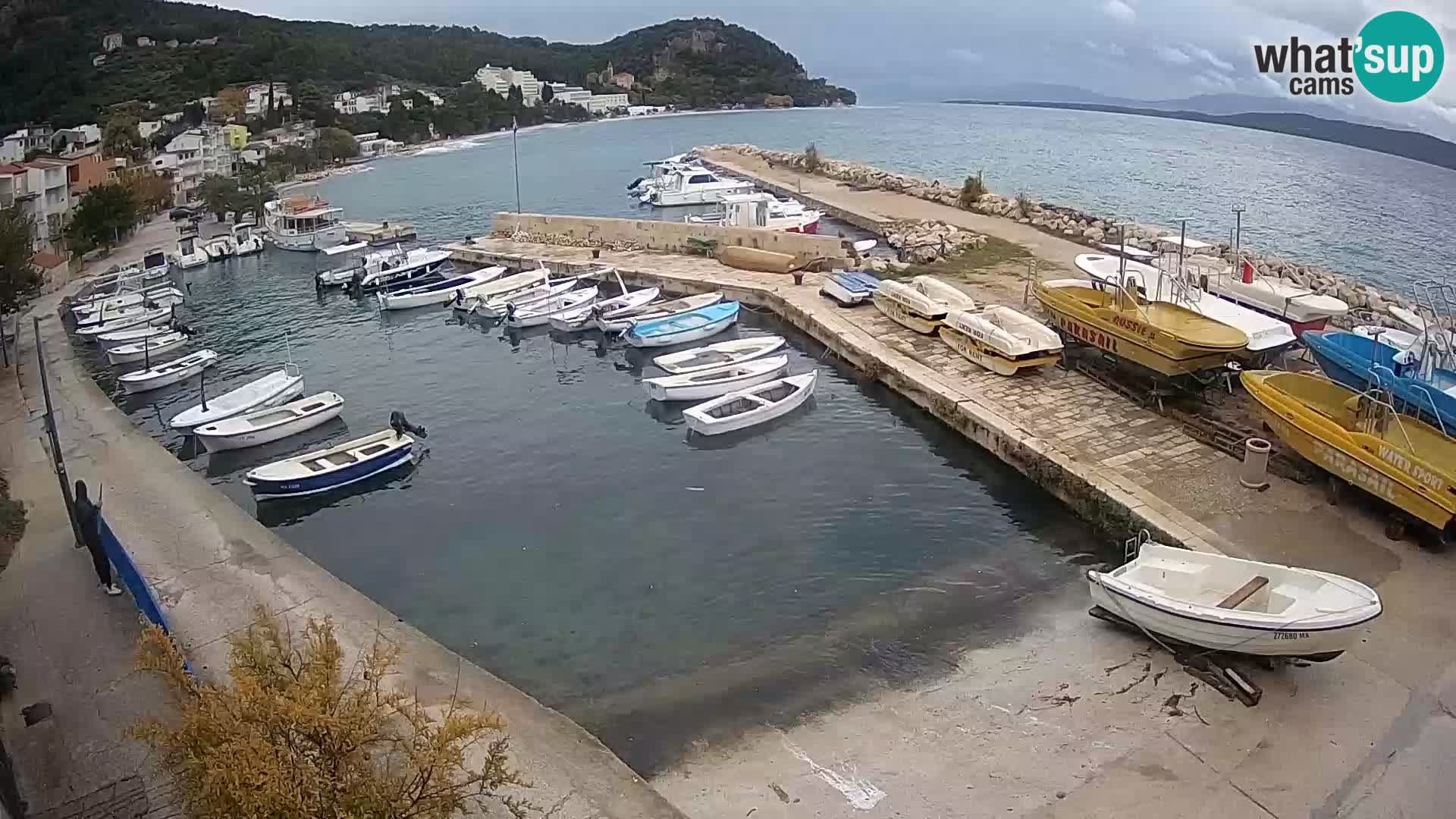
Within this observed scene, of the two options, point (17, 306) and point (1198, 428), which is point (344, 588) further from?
point (17, 306)

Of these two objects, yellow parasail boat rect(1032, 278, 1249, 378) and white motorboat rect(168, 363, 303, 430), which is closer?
yellow parasail boat rect(1032, 278, 1249, 378)

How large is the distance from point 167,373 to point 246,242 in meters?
19.9

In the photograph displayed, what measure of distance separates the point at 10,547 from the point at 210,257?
2774 centimetres

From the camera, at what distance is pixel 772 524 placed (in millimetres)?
14859

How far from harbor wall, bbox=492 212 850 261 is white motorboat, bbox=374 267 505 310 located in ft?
16.1

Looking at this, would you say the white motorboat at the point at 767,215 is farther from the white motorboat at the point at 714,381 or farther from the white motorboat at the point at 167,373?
the white motorboat at the point at 167,373

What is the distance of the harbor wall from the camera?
30.1 meters

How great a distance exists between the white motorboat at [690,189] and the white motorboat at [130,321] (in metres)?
26.9

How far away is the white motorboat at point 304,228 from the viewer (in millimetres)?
40188

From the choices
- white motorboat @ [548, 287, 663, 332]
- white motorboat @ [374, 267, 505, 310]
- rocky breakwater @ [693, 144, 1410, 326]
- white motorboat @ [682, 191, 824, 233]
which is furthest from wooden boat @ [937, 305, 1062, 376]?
white motorboat @ [374, 267, 505, 310]

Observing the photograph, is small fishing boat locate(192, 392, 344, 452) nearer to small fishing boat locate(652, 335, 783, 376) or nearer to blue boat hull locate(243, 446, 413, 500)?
blue boat hull locate(243, 446, 413, 500)

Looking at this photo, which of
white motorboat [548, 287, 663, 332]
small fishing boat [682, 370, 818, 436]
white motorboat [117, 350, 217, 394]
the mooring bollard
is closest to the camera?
the mooring bollard

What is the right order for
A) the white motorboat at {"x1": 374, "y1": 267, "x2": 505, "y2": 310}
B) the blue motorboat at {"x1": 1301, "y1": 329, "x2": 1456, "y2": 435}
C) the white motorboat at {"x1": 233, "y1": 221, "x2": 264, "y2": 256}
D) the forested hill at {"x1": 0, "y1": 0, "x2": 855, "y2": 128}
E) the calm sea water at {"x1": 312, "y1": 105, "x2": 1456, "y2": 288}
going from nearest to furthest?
the blue motorboat at {"x1": 1301, "y1": 329, "x2": 1456, "y2": 435} < the white motorboat at {"x1": 374, "y1": 267, "x2": 505, "y2": 310} < the white motorboat at {"x1": 233, "y1": 221, "x2": 264, "y2": 256} < the calm sea water at {"x1": 312, "y1": 105, "x2": 1456, "y2": 288} < the forested hill at {"x1": 0, "y1": 0, "x2": 855, "y2": 128}

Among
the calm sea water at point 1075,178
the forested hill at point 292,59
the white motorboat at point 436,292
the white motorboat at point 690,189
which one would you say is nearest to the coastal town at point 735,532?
the white motorboat at point 436,292
